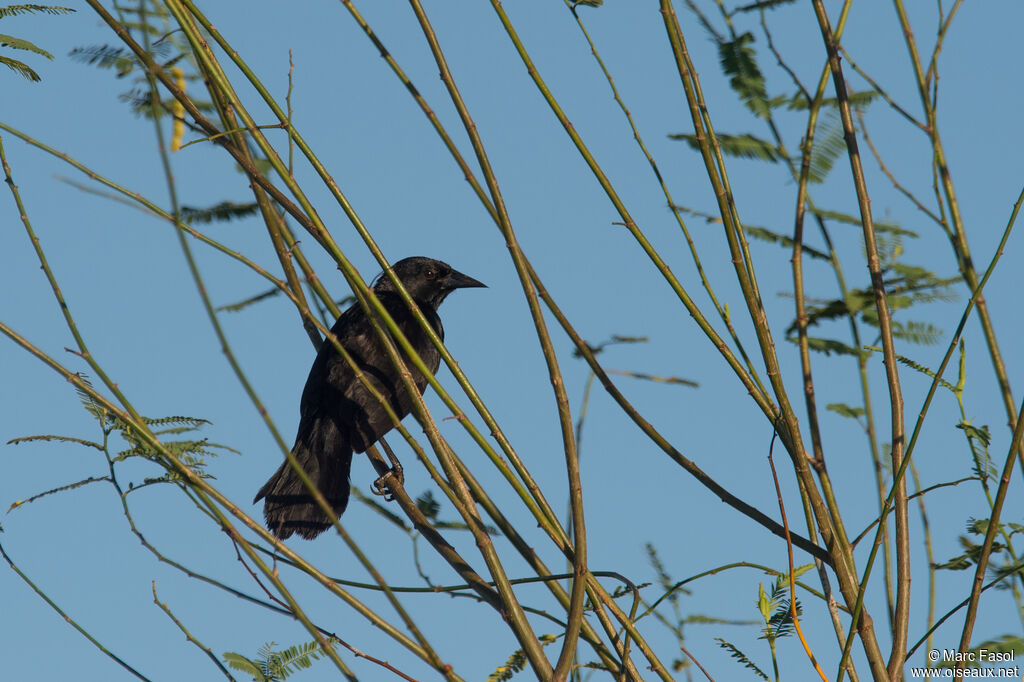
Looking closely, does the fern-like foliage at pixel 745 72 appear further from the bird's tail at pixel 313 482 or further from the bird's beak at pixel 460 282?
the bird's beak at pixel 460 282

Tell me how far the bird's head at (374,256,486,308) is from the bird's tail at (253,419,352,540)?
1.57 metres

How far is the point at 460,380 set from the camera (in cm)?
215

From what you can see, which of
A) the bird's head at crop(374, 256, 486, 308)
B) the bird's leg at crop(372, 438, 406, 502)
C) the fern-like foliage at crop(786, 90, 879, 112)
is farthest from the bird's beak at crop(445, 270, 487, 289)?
the fern-like foliage at crop(786, 90, 879, 112)

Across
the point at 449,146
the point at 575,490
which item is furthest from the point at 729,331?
the point at 449,146

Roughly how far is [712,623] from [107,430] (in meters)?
1.63

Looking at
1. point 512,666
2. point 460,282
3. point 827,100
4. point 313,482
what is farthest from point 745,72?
point 460,282

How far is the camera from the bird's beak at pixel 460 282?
6.04 meters

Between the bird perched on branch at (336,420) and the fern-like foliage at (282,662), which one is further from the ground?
the bird perched on branch at (336,420)

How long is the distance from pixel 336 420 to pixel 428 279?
169cm

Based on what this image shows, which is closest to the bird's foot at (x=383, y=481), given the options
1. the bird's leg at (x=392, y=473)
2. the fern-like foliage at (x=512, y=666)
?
the bird's leg at (x=392, y=473)

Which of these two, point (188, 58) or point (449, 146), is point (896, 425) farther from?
point (188, 58)

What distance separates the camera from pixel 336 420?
4.56m

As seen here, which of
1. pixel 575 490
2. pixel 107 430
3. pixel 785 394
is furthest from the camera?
pixel 107 430

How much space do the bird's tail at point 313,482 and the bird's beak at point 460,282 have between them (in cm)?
163
